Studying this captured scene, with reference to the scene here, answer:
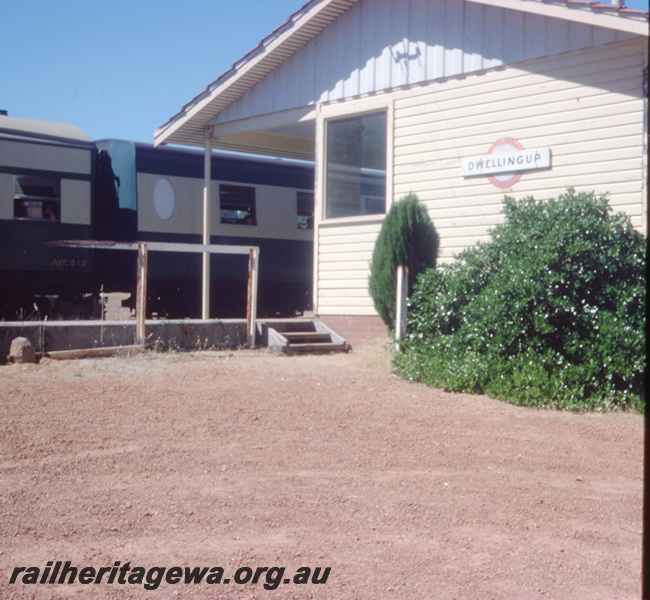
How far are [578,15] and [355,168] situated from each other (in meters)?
4.02

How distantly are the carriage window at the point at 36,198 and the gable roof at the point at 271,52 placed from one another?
6.60 ft

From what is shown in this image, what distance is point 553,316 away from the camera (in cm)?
681

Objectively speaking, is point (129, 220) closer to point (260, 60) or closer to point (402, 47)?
point (260, 60)

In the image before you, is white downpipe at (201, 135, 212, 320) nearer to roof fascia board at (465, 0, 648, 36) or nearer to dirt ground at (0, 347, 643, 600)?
dirt ground at (0, 347, 643, 600)

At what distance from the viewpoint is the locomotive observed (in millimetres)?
12422

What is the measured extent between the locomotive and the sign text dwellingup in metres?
6.08

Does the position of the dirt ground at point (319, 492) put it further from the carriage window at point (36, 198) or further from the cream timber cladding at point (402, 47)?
the carriage window at point (36, 198)

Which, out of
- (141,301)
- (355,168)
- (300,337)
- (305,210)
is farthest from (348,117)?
(305,210)

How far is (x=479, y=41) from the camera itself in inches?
359

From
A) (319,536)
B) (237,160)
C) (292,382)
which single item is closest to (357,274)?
(292,382)

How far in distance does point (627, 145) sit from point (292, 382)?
4339 mm

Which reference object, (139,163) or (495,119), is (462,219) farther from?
(139,163)

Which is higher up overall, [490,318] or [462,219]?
[462,219]

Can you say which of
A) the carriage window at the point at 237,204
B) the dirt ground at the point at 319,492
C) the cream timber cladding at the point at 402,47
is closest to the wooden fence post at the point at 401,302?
the dirt ground at the point at 319,492
